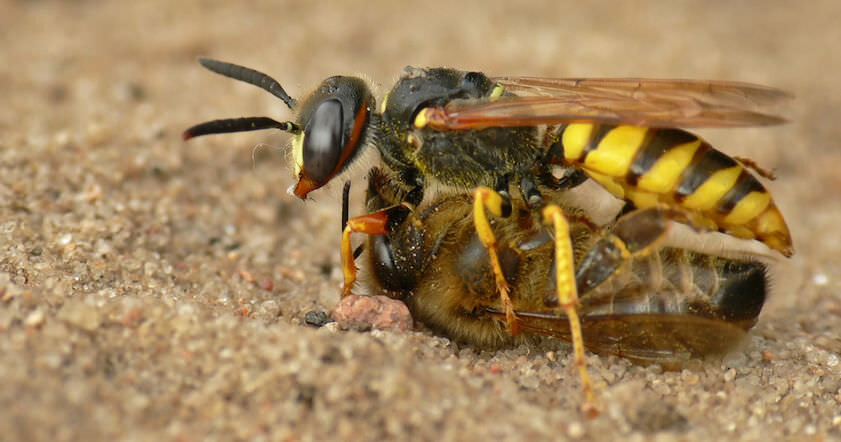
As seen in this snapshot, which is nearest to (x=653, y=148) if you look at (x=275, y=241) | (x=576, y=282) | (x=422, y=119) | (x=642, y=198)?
(x=642, y=198)

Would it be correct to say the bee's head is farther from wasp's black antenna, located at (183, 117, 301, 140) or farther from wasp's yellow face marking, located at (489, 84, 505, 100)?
wasp's yellow face marking, located at (489, 84, 505, 100)

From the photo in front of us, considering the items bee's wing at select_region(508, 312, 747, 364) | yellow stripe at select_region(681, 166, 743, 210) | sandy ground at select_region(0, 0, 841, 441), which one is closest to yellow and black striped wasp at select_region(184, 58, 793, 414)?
yellow stripe at select_region(681, 166, 743, 210)

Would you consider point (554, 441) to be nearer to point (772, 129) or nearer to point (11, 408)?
point (11, 408)

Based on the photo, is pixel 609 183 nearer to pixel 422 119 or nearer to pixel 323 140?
pixel 422 119

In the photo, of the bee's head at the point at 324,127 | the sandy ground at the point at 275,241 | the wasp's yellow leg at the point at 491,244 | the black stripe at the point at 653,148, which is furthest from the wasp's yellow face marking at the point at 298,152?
the black stripe at the point at 653,148

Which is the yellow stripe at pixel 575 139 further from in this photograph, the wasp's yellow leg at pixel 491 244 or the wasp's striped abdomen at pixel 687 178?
the wasp's yellow leg at pixel 491 244

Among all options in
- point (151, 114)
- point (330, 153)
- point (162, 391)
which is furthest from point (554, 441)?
point (151, 114)
